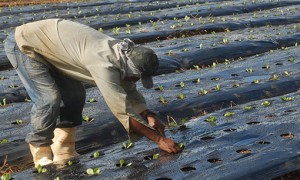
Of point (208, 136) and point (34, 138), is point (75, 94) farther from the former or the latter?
point (208, 136)

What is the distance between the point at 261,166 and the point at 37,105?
2.08 meters

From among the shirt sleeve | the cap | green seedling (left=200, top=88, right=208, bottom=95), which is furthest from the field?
the cap

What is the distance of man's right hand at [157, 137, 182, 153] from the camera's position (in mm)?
4290

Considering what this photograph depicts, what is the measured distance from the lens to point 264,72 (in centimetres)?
816

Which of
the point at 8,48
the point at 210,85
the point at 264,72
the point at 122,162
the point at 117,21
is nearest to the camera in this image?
the point at 122,162

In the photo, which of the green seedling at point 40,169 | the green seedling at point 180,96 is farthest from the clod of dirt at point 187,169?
the green seedling at point 180,96

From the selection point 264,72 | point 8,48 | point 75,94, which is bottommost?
point 264,72

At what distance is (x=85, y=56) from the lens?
4230mm

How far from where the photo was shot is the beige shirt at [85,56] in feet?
13.4

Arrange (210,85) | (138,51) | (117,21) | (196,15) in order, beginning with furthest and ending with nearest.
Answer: (196,15)
(117,21)
(210,85)
(138,51)

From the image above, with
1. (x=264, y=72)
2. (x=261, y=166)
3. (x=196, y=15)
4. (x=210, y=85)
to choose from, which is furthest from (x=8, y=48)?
(x=196, y=15)

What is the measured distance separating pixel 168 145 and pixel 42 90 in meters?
1.27

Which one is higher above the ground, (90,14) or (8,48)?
(8,48)

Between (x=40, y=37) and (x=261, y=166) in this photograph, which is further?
(x=40, y=37)
